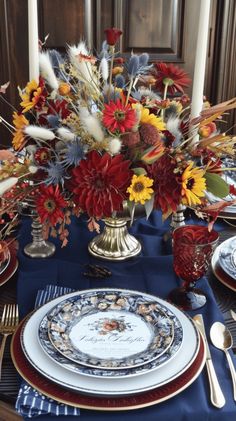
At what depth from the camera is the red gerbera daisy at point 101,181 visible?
0.75 meters

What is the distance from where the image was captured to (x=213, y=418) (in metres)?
0.58

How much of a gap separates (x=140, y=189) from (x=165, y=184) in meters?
0.04

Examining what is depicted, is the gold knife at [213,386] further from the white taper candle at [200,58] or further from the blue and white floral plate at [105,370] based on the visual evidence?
the white taper candle at [200,58]

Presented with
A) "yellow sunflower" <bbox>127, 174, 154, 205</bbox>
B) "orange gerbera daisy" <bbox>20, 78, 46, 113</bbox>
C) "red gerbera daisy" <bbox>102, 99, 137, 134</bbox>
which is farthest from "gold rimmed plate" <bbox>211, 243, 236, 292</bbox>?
"orange gerbera daisy" <bbox>20, 78, 46, 113</bbox>

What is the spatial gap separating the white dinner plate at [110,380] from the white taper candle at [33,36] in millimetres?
451

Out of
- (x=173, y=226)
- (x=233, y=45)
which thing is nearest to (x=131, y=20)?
(x=233, y=45)

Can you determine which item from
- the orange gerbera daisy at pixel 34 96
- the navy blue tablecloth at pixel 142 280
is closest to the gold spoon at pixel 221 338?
the navy blue tablecloth at pixel 142 280

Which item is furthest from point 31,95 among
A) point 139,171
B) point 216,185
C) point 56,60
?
point 216,185

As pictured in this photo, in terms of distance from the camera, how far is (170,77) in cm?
91

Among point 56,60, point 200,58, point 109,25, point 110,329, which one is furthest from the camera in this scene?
point 109,25

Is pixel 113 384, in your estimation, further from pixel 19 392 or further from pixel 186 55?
pixel 186 55

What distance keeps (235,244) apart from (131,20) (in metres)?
1.57

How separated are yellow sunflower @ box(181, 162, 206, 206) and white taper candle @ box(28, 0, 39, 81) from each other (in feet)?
1.07

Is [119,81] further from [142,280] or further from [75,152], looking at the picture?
[142,280]
